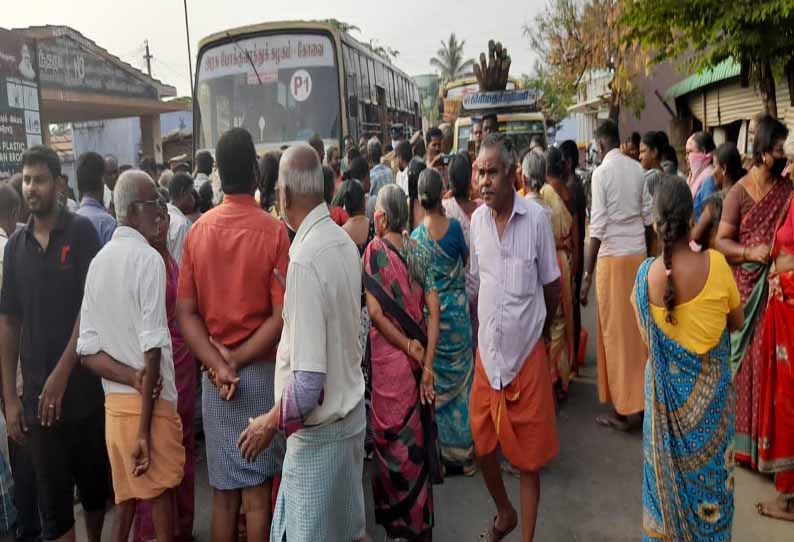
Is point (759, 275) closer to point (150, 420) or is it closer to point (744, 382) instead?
point (744, 382)

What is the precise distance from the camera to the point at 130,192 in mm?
3004

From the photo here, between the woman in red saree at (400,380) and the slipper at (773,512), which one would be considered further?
the slipper at (773,512)

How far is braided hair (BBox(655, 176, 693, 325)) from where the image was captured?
2.85 m

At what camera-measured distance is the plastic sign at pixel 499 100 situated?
40.5 ft

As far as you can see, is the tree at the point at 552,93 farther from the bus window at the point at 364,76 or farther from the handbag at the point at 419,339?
the handbag at the point at 419,339

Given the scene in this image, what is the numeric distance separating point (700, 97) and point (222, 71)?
10924 mm

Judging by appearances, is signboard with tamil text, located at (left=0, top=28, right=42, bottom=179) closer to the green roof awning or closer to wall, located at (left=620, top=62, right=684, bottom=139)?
the green roof awning

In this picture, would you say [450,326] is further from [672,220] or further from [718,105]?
[718,105]

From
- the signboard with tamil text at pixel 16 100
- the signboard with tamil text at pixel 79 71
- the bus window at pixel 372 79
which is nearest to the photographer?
the bus window at pixel 372 79

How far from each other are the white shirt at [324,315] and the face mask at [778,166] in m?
2.76

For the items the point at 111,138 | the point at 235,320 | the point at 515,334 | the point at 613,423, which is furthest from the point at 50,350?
the point at 111,138

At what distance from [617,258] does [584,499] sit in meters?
1.81

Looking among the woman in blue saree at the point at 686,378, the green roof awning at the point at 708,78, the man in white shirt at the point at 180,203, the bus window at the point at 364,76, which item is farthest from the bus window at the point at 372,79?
the woman in blue saree at the point at 686,378

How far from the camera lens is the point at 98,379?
3.25m
